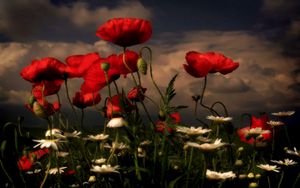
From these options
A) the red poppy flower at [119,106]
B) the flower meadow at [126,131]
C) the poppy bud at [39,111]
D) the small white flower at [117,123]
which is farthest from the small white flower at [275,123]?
the poppy bud at [39,111]

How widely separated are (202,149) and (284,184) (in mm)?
1688

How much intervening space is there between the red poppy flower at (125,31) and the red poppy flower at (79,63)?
5.7 inches

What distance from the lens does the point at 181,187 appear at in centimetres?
213

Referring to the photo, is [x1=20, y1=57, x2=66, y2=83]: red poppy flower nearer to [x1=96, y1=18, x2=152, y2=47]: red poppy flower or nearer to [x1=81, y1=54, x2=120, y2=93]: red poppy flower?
[x1=81, y1=54, x2=120, y2=93]: red poppy flower

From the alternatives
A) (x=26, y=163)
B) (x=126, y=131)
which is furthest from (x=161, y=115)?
(x=26, y=163)

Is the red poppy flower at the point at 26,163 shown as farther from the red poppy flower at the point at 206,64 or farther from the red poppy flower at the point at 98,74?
the red poppy flower at the point at 206,64

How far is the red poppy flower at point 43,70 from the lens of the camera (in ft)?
7.86

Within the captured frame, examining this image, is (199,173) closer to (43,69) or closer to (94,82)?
(94,82)

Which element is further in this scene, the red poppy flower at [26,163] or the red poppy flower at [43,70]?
the red poppy flower at [26,163]

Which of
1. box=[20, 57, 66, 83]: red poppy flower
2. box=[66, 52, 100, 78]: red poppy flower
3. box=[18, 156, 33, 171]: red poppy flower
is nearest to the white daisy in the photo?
box=[66, 52, 100, 78]: red poppy flower

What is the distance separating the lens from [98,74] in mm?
2330

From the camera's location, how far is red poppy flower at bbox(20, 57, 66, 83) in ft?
7.86

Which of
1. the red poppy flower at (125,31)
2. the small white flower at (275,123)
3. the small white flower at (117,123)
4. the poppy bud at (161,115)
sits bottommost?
the small white flower at (275,123)

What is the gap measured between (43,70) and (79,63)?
197 millimetres
